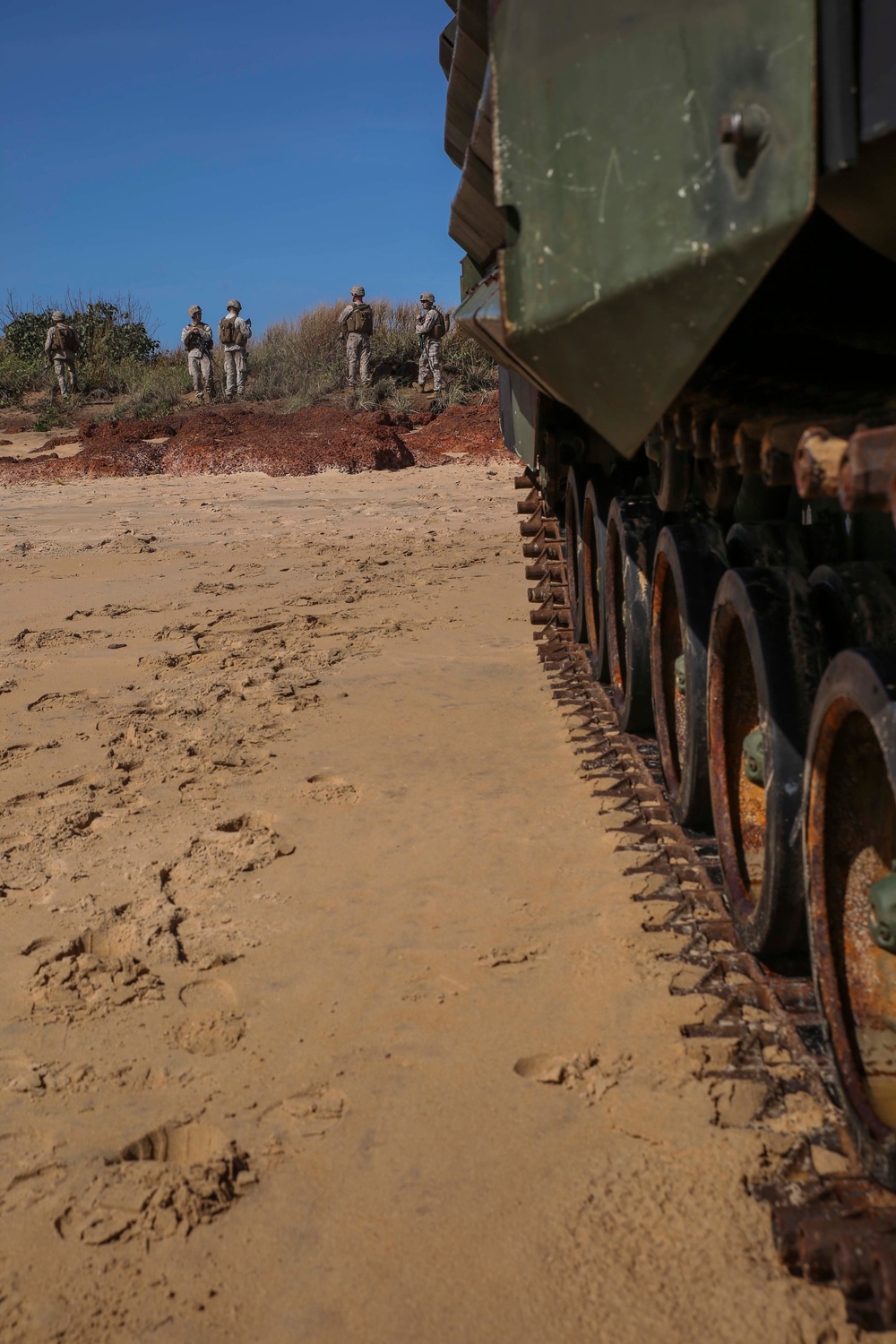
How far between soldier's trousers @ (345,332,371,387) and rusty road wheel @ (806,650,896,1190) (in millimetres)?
18492

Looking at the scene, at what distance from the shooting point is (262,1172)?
7.23 feet

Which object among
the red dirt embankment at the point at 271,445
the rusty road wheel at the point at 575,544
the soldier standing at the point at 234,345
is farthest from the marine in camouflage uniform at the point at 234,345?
the rusty road wheel at the point at 575,544

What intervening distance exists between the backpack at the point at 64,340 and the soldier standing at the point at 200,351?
214 cm

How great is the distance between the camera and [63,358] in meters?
21.3

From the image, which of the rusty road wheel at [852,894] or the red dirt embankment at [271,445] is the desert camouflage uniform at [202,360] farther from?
the rusty road wheel at [852,894]

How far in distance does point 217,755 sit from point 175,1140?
2.52 metres

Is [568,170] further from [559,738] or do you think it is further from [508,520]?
Result: [508,520]

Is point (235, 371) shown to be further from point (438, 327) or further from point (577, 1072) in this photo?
point (577, 1072)

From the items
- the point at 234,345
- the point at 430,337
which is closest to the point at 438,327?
the point at 430,337

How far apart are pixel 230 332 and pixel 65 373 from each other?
3293mm

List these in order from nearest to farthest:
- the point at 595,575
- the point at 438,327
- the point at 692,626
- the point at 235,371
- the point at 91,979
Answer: the point at 91,979
the point at 692,626
the point at 595,575
the point at 438,327
the point at 235,371

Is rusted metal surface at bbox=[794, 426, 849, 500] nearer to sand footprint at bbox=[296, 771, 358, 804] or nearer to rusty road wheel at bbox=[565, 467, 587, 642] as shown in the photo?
sand footprint at bbox=[296, 771, 358, 804]

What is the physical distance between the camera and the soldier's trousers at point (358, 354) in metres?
19.8

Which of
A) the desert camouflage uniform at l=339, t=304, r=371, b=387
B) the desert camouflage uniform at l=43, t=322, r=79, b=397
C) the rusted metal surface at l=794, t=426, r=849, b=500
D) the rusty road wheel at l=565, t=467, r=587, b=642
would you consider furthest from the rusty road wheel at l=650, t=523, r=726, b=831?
the desert camouflage uniform at l=43, t=322, r=79, b=397
